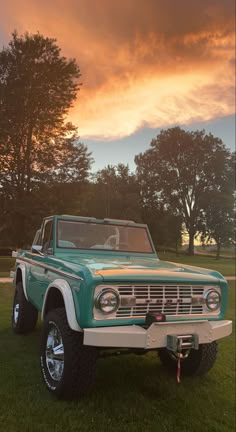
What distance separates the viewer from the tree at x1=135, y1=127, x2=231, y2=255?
50.8 meters

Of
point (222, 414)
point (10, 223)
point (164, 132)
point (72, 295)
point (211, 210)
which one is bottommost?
point (222, 414)

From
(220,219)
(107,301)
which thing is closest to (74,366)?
(107,301)

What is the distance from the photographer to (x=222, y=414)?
438 centimetres

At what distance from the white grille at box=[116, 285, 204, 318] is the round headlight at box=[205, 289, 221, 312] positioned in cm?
9

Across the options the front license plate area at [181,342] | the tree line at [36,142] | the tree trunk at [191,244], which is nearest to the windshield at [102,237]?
the front license plate area at [181,342]

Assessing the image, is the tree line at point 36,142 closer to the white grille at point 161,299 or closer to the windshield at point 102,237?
the windshield at point 102,237

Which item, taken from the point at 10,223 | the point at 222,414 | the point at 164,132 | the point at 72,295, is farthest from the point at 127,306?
the point at 164,132

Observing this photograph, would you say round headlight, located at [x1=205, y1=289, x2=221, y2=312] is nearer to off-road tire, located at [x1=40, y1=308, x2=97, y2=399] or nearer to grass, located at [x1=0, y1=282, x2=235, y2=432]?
grass, located at [x1=0, y1=282, x2=235, y2=432]

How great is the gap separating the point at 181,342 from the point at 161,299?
0.50 meters

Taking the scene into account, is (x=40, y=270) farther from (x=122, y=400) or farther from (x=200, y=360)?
(x=200, y=360)

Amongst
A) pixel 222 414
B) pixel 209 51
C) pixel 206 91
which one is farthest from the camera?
pixel 206 91

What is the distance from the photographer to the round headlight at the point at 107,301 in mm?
3746

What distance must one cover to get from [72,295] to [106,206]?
4456 centimetres

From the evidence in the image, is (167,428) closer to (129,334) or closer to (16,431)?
(129,334)
